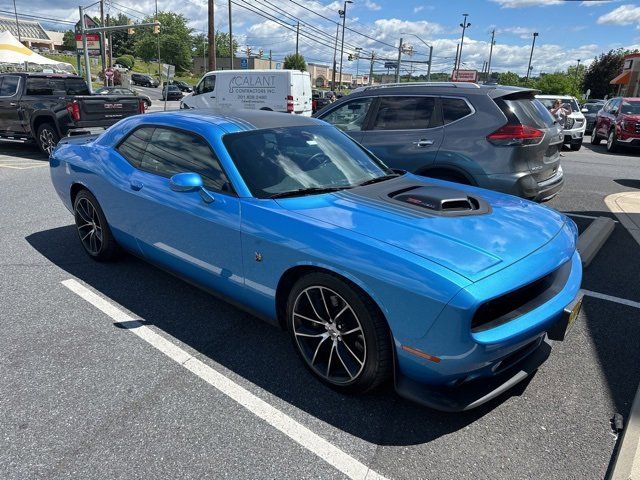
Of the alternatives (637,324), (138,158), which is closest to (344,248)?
(138,158)

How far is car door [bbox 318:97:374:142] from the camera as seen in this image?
21.0ft

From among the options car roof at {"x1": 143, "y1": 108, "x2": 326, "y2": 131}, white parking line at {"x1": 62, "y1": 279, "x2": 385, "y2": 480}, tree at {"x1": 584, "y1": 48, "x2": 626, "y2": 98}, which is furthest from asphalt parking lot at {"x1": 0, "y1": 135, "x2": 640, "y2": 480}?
tree at {"x1": 584, "y1": 48, "x2": 626, "y2": 98}

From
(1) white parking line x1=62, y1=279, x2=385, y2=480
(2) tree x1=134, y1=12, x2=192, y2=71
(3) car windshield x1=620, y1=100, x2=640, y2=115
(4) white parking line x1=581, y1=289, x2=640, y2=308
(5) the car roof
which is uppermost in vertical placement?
(2) tree x1=134, y1=12, x2=192, y2=71

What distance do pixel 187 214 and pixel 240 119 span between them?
88 cm

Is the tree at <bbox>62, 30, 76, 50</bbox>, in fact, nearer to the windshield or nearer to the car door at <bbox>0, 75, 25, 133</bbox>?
the car door at <bbox>0, 75, 25, 133</bbox>

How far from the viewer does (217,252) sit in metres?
3.14

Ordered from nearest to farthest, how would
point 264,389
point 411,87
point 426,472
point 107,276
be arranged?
1. point 426,472
2. point 264,389
3. point 107,276
4. point 411,87

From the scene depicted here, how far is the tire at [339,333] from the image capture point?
7.87 feet

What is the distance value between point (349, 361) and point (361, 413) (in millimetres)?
286

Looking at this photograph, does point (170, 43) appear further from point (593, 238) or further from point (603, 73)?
point (593, 238)

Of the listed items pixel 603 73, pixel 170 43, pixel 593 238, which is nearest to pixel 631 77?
pixel 603 73

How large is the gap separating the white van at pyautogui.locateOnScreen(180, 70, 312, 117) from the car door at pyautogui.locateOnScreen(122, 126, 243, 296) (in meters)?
13.7

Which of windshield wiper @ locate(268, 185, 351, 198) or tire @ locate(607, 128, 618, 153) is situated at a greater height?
windshield wiper @ locate(268, 185, 351, 198)

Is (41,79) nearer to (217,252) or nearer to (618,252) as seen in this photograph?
(217,252)
